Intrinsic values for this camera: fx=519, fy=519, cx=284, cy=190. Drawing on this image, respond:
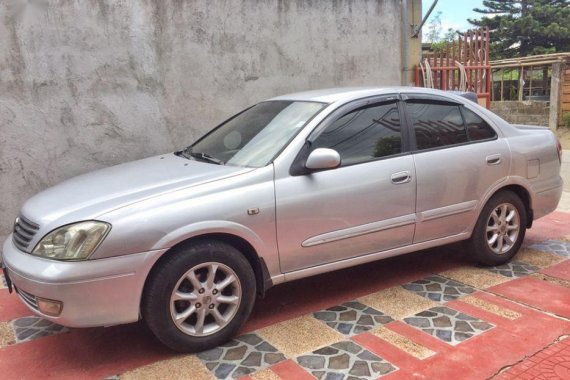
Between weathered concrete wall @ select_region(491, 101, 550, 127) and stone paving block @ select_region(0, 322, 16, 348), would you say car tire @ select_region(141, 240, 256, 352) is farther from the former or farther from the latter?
weathered concrete wall @ select_region(491, 101, 550, 127)

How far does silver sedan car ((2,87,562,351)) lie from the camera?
3006 mm

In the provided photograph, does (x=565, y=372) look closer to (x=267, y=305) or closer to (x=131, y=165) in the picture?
(x=267, y=305)

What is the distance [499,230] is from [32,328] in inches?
153

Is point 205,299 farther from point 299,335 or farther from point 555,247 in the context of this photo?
point 555,247

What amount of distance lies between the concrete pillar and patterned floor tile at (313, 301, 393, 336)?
14082 mm

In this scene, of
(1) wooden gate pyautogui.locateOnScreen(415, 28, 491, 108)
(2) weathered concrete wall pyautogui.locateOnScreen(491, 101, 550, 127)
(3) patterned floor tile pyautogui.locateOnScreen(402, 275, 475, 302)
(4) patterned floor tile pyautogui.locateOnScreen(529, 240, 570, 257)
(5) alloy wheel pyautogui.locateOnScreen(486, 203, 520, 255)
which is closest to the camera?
(3) patterned floor tile pyautogui.locateOnScreen(402, 275, 475, 302)

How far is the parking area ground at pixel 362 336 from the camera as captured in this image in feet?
10.1

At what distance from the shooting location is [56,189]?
12.2 feet

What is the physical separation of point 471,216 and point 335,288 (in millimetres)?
1314

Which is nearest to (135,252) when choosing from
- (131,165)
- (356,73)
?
(131,165)

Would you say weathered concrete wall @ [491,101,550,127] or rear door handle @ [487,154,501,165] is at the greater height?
rear door handle @ [487,154,501,165]

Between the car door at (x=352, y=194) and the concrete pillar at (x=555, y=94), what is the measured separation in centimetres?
1356

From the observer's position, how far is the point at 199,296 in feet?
10.5

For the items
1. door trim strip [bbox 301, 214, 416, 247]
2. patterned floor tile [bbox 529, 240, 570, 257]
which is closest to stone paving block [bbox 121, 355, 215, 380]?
door trim strip [bbox 301, 214, 416, 247]
